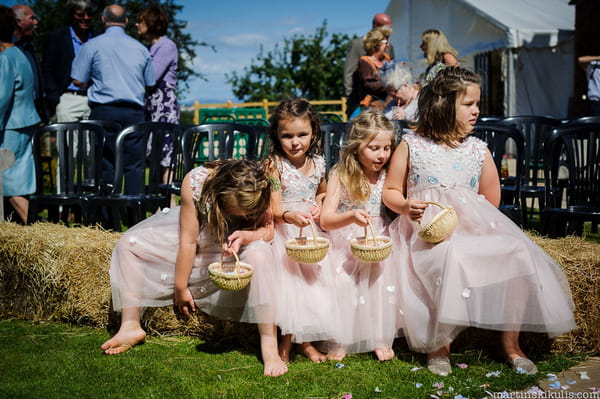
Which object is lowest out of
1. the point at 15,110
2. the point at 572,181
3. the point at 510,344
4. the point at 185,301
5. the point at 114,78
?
the point at 510,344

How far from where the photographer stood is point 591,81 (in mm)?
7562

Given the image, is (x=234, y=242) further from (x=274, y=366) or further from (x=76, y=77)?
(x=76, y=77)

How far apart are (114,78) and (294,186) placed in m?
3.05

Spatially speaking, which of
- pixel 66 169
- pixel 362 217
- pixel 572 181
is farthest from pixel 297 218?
pixel 66 169

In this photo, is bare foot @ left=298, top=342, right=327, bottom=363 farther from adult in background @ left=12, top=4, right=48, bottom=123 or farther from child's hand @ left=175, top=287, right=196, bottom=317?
adult in background @ left=12, top=4, right=48, bottom=123

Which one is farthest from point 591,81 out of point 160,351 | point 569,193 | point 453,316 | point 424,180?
point 160,351

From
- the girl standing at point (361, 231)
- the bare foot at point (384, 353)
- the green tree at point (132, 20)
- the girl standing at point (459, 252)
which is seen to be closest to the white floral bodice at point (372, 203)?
the girl standing at point (361, 231)

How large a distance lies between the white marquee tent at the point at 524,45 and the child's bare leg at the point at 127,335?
12.1m

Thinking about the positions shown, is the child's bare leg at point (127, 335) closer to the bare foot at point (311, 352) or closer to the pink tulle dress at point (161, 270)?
the pink tulle dress at point (161, 270)

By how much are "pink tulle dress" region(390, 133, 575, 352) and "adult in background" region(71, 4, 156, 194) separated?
3.37 metres

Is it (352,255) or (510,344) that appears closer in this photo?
Result: (510,344)

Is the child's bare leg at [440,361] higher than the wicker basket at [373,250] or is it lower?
lower

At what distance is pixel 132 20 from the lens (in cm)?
1784

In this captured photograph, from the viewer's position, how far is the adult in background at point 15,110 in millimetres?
5773
